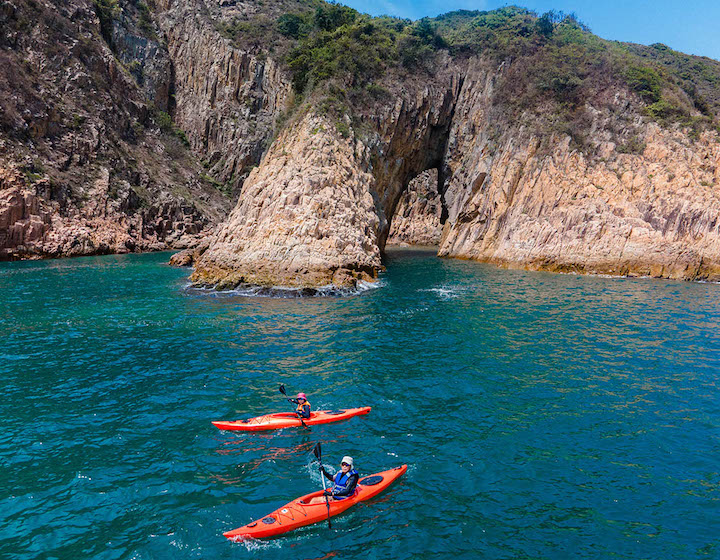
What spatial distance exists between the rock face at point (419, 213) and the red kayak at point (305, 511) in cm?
7051

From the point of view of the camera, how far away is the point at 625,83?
54.3 meters

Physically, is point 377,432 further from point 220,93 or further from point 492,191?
point 220,93

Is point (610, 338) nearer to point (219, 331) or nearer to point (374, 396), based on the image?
point (374, 396)

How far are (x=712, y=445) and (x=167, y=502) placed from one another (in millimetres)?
14467

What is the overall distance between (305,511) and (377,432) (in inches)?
160

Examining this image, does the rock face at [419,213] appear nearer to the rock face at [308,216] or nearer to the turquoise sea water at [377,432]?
the rock face at [308,216]

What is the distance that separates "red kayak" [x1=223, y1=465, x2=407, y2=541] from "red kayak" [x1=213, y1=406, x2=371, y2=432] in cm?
332

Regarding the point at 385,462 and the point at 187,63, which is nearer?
the point at 385,462

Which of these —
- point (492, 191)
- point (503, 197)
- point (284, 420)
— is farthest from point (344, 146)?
point (284, 420)

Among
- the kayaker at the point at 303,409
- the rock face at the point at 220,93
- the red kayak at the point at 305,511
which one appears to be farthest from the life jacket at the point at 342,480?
the rock face at the point at 220,93

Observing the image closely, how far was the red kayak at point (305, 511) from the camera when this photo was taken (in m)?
9.32

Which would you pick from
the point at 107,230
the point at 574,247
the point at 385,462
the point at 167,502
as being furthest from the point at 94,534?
the point at 107,230

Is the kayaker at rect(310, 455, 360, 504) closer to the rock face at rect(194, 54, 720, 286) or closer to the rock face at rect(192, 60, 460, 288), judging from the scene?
the rock face at rect(192, 60, 460, 288)

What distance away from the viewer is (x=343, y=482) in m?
10.6
